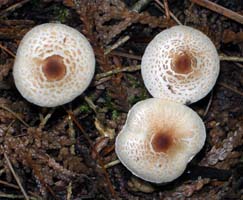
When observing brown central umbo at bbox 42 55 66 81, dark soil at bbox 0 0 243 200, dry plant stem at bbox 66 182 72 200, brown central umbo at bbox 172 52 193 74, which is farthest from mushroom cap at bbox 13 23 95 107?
dry plant stem at bbox 66 182 72 200

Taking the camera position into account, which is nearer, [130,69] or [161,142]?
[161,142]

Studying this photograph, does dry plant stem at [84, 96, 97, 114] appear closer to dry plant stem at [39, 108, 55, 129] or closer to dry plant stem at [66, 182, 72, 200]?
dry plant stem at [39, 108, 55, 129]

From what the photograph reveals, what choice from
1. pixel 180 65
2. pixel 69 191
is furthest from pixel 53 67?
pixel 69 191

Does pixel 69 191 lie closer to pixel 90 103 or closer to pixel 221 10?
pixel 90 103

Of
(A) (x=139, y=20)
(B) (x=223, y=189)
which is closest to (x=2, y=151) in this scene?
(A) (x=139, y=20)

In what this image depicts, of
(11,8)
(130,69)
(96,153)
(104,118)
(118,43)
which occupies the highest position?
(11,8)

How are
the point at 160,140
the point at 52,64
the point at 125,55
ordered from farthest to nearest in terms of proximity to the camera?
1. the point at 125,55
2. the point at 160,140
3. the point at 52,64

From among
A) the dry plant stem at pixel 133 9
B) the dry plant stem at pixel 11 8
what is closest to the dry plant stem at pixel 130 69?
the dry plant stem at pixel 133 9
